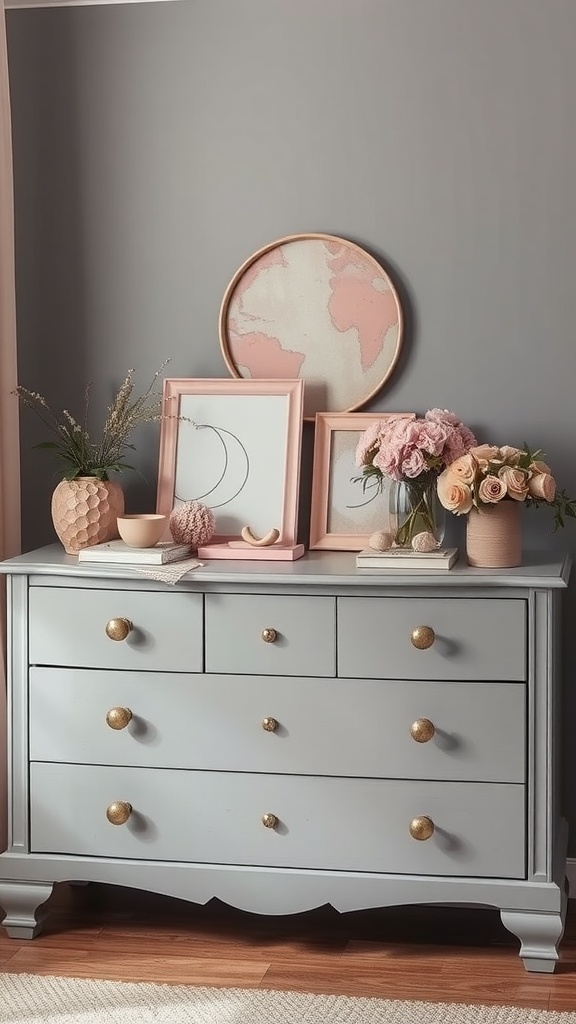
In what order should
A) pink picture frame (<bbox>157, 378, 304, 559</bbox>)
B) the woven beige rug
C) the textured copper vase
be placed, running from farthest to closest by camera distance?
1. pink picture frame (<bbox>157, 378, 304, 559</bbox>)
2. the textured copper vase
3. the woven beige rug

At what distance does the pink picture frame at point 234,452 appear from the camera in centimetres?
286

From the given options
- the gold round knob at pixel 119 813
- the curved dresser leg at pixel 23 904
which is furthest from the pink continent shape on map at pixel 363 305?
the curved dresser leg at pixel 23 904

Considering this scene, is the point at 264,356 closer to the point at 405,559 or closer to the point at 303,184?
the point at 303,184

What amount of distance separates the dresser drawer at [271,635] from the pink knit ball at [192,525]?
0.72 feet

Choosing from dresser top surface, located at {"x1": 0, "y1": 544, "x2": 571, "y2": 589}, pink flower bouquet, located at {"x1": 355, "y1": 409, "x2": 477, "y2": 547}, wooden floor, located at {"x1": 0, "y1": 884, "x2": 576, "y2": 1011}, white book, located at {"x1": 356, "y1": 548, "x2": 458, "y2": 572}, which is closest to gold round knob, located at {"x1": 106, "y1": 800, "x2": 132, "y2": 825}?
wooden floor, located at {"x1": 0, "y1": 884, "x2": 576, "y2": 1011}

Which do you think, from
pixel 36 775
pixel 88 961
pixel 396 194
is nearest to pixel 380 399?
pixel 396 194

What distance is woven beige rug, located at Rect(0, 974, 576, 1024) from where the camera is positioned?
88.5 inches

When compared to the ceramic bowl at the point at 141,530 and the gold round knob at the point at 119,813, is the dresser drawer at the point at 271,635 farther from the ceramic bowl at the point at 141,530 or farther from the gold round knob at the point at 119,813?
the gold round knob at the point at 119,813

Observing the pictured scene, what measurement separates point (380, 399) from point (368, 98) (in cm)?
73

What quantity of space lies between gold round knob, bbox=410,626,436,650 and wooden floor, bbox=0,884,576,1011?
69cm

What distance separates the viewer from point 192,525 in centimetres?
271

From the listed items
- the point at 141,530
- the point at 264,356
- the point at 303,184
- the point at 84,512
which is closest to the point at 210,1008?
the point at 141,530

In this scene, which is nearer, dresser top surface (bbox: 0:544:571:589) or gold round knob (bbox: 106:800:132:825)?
dresser top surface (bbox: 0:544:571:589)

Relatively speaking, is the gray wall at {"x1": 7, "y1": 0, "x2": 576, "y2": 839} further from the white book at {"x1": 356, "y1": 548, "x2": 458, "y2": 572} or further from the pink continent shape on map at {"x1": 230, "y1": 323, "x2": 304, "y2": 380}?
the white book at {"x1": 356, "y1": 548, "x2": 458, "y2": 572}
